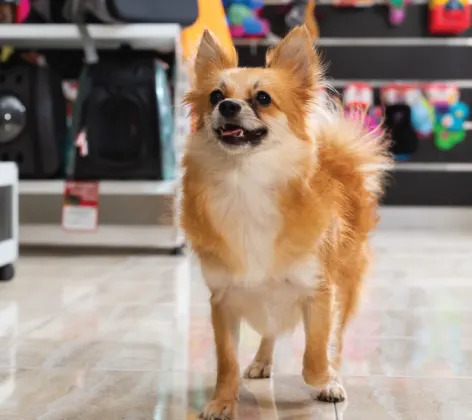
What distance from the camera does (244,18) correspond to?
14.7 ft

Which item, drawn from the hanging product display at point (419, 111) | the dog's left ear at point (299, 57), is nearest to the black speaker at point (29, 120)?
the dog's left ear at point (299, 57)

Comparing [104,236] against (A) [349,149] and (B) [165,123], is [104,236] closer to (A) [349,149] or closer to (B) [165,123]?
(B) [165,123]

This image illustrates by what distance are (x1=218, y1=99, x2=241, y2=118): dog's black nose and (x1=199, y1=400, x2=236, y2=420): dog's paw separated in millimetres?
503

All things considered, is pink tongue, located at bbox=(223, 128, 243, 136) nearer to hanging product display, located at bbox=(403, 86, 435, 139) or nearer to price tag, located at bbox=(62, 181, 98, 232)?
price tag, located at bbox=(62, 181, 98, 232)

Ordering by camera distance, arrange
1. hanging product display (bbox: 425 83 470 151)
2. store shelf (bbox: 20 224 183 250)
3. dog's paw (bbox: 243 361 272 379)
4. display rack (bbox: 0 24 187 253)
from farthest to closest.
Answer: hanging product display (bbox: 425 83 470 151) → store shelf (bbox: 20 224 183 250) → display rack (bbox: 0 24 187 253) → dog's paw (bbox: 243 361 272 379)

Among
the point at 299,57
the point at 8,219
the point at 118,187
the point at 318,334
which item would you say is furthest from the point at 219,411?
the point at 118,187

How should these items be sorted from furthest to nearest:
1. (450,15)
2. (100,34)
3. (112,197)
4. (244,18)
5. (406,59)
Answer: (406,59) < (450,15) < (244,18) < (112,197) < (100,34)

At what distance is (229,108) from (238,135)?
51 millimetres

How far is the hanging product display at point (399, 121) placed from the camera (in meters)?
4.68

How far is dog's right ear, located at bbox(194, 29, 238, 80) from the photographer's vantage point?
1288 mm

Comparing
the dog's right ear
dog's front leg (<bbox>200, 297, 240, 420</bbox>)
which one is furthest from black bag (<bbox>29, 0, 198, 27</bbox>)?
dog's front leg (<bbox>200, 297, 240, 420</bbox>)

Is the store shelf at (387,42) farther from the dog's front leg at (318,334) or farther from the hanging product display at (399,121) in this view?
the dog's front leg at (318,334)

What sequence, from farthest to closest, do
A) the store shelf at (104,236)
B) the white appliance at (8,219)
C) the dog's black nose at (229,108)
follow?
the store shelf at (104,236) → the white appliance at (8,219) → the dog's black nose at (229,108)

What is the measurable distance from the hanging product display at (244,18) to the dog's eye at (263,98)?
3.47 m
